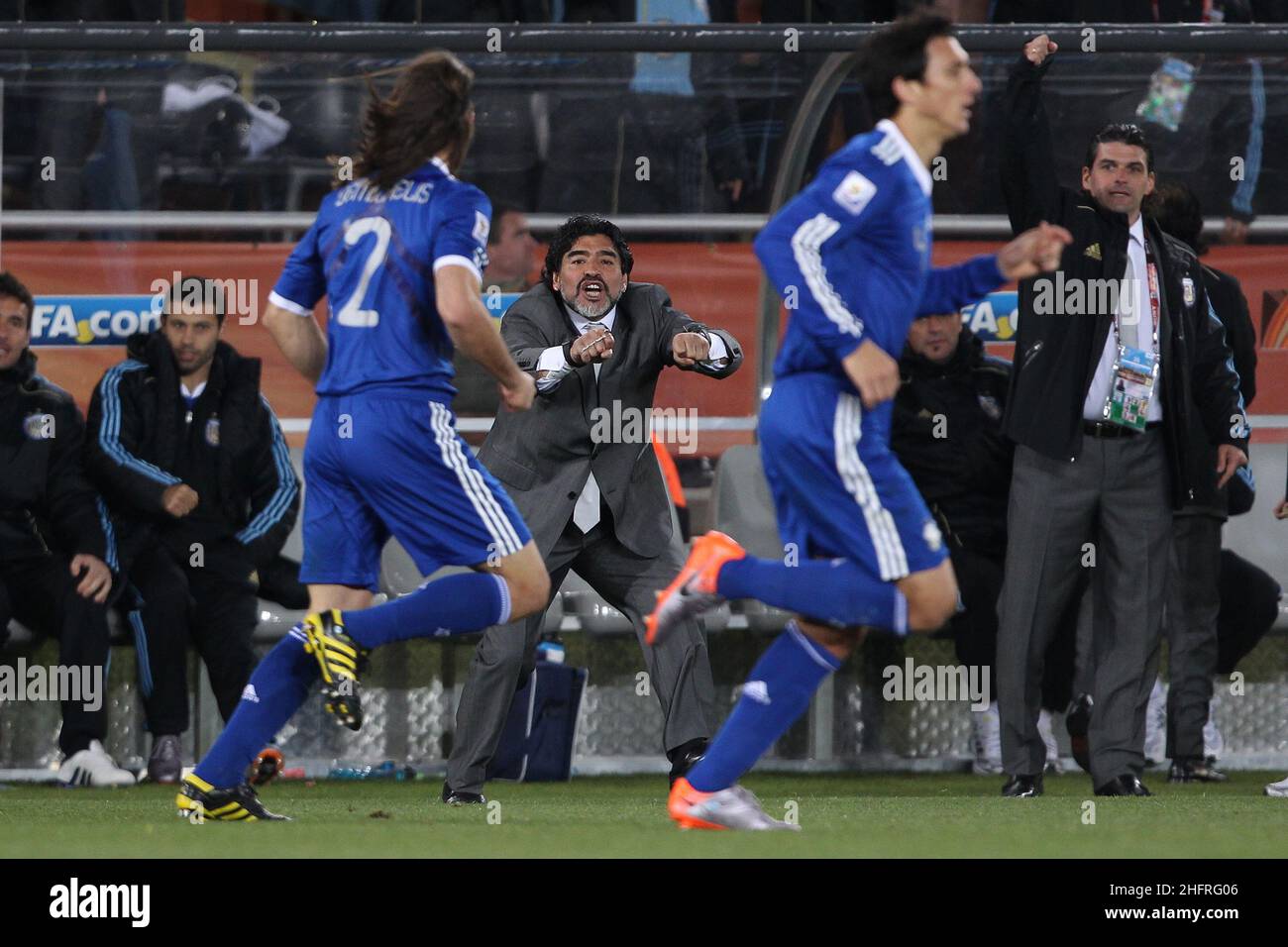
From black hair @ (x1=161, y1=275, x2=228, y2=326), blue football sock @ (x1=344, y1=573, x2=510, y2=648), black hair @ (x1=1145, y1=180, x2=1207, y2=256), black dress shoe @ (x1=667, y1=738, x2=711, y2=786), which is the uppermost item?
black hair @ (x1=1145, y1=180, x2=1207, y2=256)

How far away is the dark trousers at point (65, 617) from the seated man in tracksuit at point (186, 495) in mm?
191

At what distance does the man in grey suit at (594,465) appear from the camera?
6320mm

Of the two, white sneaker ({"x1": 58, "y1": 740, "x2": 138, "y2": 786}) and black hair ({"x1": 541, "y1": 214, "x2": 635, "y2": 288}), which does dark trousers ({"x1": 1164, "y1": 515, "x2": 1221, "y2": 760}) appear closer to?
black hair ({"x1": 541, "y1": 214, "x2": 635, "y2": 288})

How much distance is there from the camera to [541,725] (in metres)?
7.73

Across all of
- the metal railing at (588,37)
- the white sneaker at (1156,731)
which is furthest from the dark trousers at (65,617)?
the white sneaker at (1156,731)

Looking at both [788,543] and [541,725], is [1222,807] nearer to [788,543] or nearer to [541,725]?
[788,543]

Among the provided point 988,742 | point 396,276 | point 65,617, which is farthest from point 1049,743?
point 396,276

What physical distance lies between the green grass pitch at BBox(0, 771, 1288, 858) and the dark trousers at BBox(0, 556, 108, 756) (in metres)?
0.29

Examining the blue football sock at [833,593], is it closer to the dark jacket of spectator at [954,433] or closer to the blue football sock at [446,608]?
the blue football sock at [446,608]

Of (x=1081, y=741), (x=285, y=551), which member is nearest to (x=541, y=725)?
(x=285, y=551)

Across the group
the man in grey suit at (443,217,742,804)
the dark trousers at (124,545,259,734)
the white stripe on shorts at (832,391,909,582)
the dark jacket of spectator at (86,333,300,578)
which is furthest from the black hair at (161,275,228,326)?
the white stripe on shorts at (832,391,909,582)

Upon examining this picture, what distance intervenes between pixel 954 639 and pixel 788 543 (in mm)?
3496

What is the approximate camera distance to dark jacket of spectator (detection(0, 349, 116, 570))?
762 cm

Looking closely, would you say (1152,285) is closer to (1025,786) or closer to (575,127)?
(1025,786)
